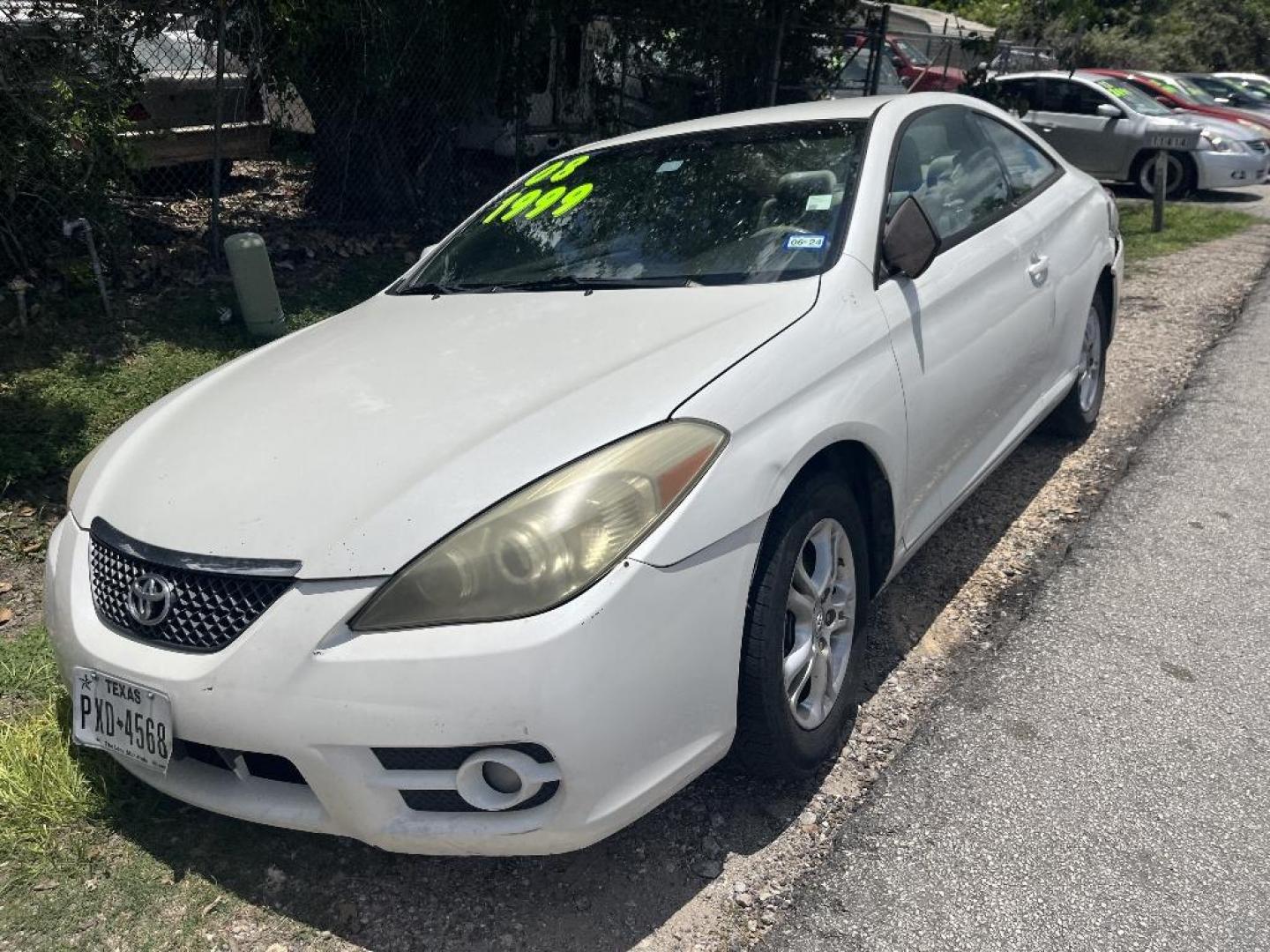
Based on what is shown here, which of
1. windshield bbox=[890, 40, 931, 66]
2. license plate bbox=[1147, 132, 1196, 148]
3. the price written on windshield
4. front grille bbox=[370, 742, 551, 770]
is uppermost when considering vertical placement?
windshield bbox=[890, 40, 931, 66]

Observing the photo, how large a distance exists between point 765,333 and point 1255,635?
6.29 ft

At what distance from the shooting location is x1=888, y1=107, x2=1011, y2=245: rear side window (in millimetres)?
3303

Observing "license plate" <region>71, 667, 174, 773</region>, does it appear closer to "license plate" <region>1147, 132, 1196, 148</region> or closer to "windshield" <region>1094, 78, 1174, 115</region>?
"license plate" <region>1147, 132, 1196, 148</region>

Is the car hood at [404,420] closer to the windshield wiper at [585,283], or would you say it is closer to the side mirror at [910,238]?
the windshield wiper at [585,283]

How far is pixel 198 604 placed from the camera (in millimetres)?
2131

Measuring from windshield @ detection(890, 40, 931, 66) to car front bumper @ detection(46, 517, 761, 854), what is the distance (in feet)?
54.6

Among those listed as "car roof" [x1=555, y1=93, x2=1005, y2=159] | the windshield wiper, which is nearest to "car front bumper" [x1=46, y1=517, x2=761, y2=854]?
the windshield wiper

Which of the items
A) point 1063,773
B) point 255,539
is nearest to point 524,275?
point 255,539

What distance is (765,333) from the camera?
2.48m

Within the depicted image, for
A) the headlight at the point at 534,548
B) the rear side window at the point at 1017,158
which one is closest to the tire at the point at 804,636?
the headlight at the point at 534,548

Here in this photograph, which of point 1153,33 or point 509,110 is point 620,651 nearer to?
point 509,110

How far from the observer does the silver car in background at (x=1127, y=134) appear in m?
12.7

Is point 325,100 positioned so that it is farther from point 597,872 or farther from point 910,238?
point 597,872

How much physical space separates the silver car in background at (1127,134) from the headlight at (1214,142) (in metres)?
0.01
